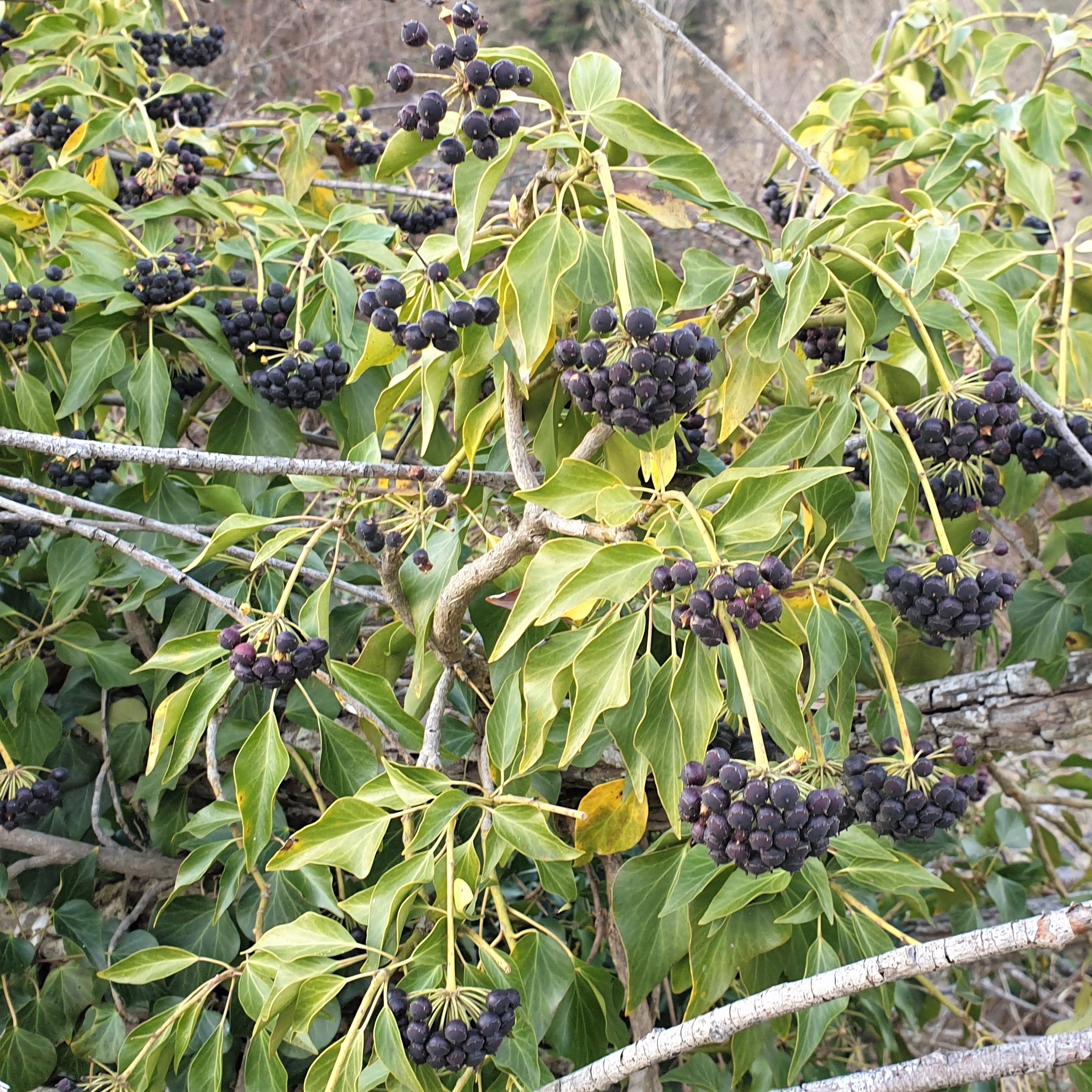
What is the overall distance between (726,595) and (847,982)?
0.33 meters

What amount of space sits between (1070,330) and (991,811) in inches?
55.2

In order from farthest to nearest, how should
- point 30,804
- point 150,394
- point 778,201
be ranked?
point 778,201 → point 150,394 → point 30,804

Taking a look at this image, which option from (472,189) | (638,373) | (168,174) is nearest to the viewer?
(638,373)

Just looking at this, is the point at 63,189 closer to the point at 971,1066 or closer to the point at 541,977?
the point at 541,977

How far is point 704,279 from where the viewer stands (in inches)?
47.9

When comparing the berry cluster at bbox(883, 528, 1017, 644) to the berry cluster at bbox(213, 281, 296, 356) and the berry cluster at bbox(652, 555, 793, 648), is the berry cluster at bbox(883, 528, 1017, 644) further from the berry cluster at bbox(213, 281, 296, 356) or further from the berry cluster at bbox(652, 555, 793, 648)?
the berry cluster at bbox(213, 281, 296, 356)

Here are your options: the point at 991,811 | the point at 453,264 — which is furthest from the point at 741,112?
the point at 453,264

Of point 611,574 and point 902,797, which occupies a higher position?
point 611,574

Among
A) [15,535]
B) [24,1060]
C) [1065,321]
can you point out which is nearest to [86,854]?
[24,1060]

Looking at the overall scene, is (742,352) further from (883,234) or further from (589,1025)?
(589,1025)

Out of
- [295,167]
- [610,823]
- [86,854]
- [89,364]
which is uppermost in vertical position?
[295,167]

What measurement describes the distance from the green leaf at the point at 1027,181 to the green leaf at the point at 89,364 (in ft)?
4.91

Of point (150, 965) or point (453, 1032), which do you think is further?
point (150, 965)

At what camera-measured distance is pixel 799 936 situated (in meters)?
1.32
